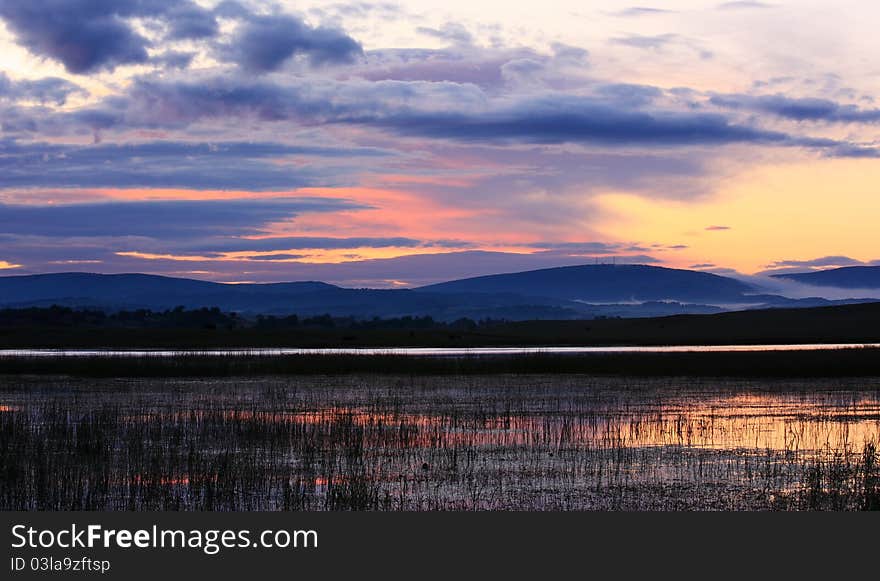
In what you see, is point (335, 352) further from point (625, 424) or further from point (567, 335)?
point (567, 335)

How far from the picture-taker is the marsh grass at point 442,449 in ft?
60.1

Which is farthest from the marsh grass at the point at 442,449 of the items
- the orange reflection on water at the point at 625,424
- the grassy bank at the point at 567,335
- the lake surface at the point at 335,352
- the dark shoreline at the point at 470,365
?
the grassy bank at the point at 567,335

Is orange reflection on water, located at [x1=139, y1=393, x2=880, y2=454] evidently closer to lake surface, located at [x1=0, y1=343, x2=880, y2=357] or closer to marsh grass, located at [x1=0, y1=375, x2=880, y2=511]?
marsh grass, located at [x1=0, y1=375, x2=880, y2=511]

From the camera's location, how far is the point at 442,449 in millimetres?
24203

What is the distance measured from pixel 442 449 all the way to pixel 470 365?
31.2 meters

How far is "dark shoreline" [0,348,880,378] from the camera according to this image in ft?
162

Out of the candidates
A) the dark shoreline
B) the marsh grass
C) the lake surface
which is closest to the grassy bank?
the lake surface

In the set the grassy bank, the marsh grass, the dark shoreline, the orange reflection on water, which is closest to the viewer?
the marsh grass

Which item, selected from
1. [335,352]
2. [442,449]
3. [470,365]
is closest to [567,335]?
[335,352]

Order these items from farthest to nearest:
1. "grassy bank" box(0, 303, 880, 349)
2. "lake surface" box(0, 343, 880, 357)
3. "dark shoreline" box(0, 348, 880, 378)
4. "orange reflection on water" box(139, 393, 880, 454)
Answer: "grassy bank" box(0, 303, 880, 349) < "lake surface" box(0, 343, 880, 357) < "dark shoreline" box(0, 348, 880, 378) < "orange reflection on water" box(139, 393, 880, 454)

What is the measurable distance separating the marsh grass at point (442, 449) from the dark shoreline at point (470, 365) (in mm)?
9921

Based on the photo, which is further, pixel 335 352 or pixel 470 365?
pixel 335 352

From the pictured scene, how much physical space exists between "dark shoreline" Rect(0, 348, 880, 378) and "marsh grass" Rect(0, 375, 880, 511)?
9.92 metres

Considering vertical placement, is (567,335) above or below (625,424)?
below
